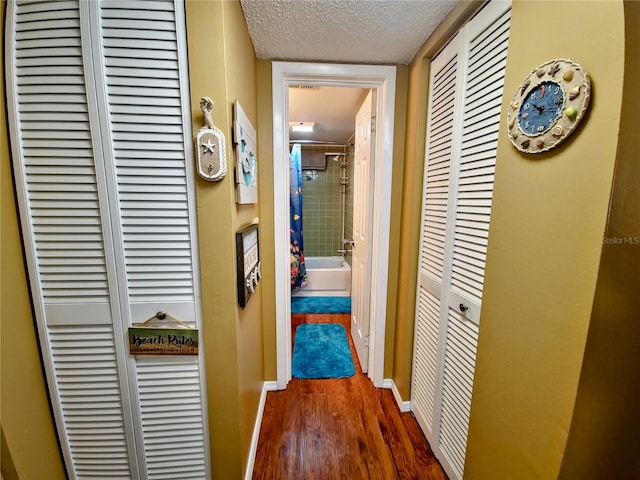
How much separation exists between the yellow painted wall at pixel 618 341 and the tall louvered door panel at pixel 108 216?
3.77 ft

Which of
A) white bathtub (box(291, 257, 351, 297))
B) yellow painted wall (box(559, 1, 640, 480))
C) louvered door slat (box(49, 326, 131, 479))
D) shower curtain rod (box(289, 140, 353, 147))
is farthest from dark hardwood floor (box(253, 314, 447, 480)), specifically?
shower curtain rod (box(289, 140, 353, 147))

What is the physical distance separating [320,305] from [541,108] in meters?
2.85

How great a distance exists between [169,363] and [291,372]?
3.85 ft

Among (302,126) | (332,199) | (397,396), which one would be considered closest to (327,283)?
(332,199)

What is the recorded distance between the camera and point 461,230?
1132 millimetres

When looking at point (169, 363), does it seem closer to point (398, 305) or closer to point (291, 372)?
point (291, 372)

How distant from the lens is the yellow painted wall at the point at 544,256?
0.56m

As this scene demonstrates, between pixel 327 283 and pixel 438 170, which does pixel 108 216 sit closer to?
pixel 438 170

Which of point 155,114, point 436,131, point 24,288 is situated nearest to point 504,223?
point 436,131

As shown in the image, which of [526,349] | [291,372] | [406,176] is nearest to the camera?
[526,349]

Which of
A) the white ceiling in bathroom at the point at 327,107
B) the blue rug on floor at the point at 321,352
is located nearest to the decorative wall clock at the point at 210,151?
the white ceiling in bathroom at the point at 327,107

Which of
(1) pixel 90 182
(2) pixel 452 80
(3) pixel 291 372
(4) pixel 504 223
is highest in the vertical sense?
(2) pixel 452 80

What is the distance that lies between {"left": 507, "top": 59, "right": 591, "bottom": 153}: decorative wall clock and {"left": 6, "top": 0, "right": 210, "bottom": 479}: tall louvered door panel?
1073 mm

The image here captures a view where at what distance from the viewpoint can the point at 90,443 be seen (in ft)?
3.36
